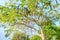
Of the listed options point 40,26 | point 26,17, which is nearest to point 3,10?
point 26,17

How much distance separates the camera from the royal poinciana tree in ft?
63.8

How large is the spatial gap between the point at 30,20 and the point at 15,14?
127 cm

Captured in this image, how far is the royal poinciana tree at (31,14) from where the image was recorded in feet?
63.8

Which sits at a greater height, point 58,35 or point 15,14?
point 58,35

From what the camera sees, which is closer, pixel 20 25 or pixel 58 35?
pixel 20 25

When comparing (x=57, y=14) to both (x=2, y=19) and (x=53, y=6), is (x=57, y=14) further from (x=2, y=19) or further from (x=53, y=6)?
(x=2, y=19)

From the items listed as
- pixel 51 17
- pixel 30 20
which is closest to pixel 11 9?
pixel 30 20

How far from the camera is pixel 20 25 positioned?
20406 mm

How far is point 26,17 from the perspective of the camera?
65.6 feet

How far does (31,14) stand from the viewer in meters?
19.7

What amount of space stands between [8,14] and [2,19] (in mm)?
797

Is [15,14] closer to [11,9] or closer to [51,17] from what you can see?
[11,9]

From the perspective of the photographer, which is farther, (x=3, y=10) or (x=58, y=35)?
(x=58, y=35)

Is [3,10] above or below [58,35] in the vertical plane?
below
